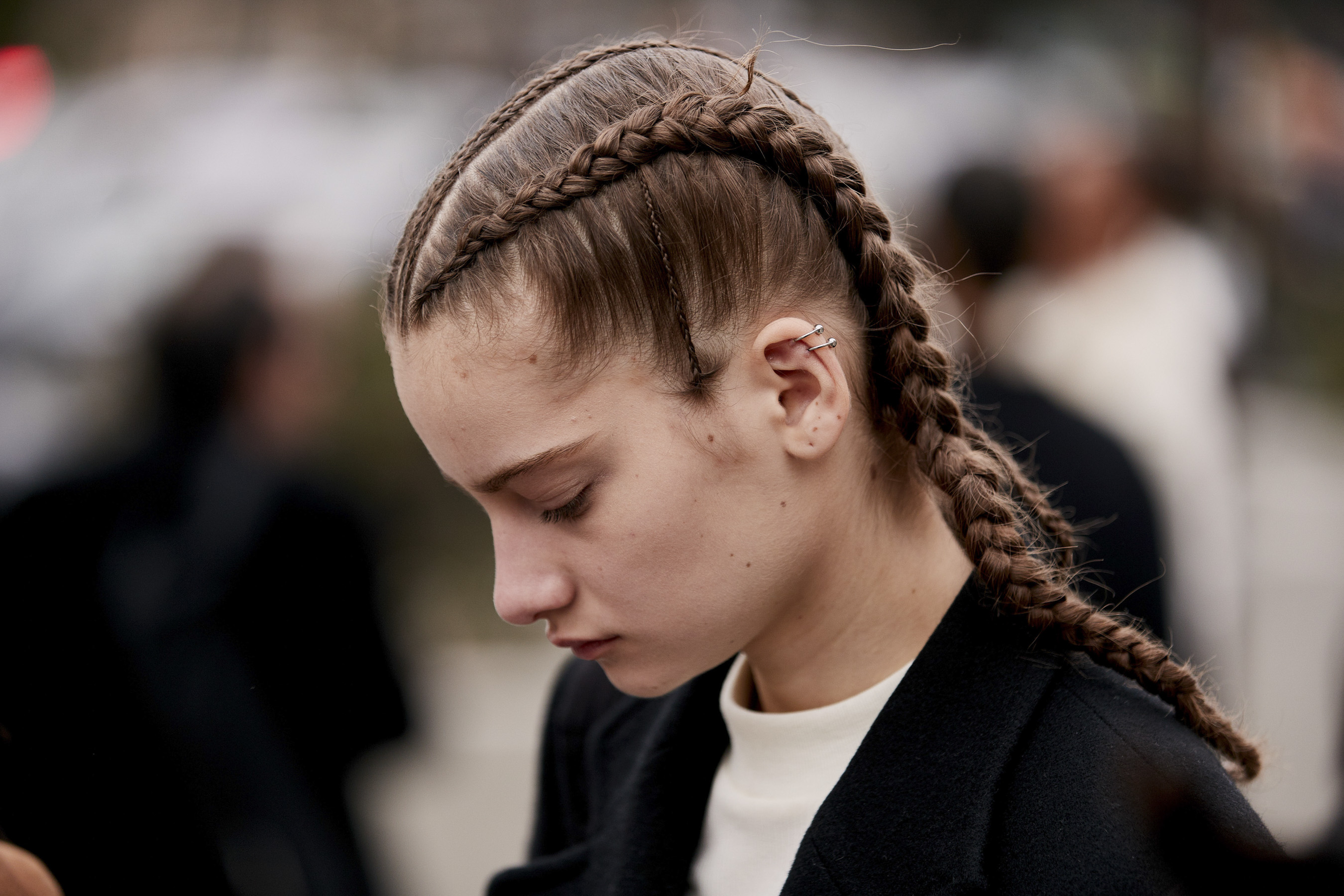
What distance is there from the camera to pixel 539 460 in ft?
4.42

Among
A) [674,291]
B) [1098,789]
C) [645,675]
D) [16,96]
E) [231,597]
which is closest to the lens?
[1098,789]

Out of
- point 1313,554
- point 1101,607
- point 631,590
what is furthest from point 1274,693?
point 631,590

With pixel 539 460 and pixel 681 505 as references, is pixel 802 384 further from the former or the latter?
pixel 539 460

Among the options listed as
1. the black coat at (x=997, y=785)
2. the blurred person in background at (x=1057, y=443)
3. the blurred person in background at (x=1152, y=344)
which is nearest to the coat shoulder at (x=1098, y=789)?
the black coat at (x=997, y=785)

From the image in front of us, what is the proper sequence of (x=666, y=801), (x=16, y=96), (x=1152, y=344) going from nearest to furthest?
(x=666, y=801)
(x=16, y=96)
(x=1152, y=344)

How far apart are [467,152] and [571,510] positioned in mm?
482

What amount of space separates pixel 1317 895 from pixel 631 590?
78cm

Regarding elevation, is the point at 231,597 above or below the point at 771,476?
below

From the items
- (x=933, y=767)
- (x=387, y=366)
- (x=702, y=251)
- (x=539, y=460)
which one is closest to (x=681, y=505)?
(x=539, y=460)

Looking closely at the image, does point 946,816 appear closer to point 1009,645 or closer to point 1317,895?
point 1009,645

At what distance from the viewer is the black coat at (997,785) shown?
1243 millimetres

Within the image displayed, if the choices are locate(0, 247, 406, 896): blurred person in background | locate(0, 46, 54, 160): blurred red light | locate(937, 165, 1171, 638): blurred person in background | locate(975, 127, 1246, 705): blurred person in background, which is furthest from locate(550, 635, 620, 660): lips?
locate(0, 46, 54, 160): blurred red light

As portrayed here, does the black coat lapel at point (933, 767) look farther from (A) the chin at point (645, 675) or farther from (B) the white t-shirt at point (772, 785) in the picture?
(A) the chin at point (645, 675)

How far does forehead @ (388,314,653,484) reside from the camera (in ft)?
4.42
